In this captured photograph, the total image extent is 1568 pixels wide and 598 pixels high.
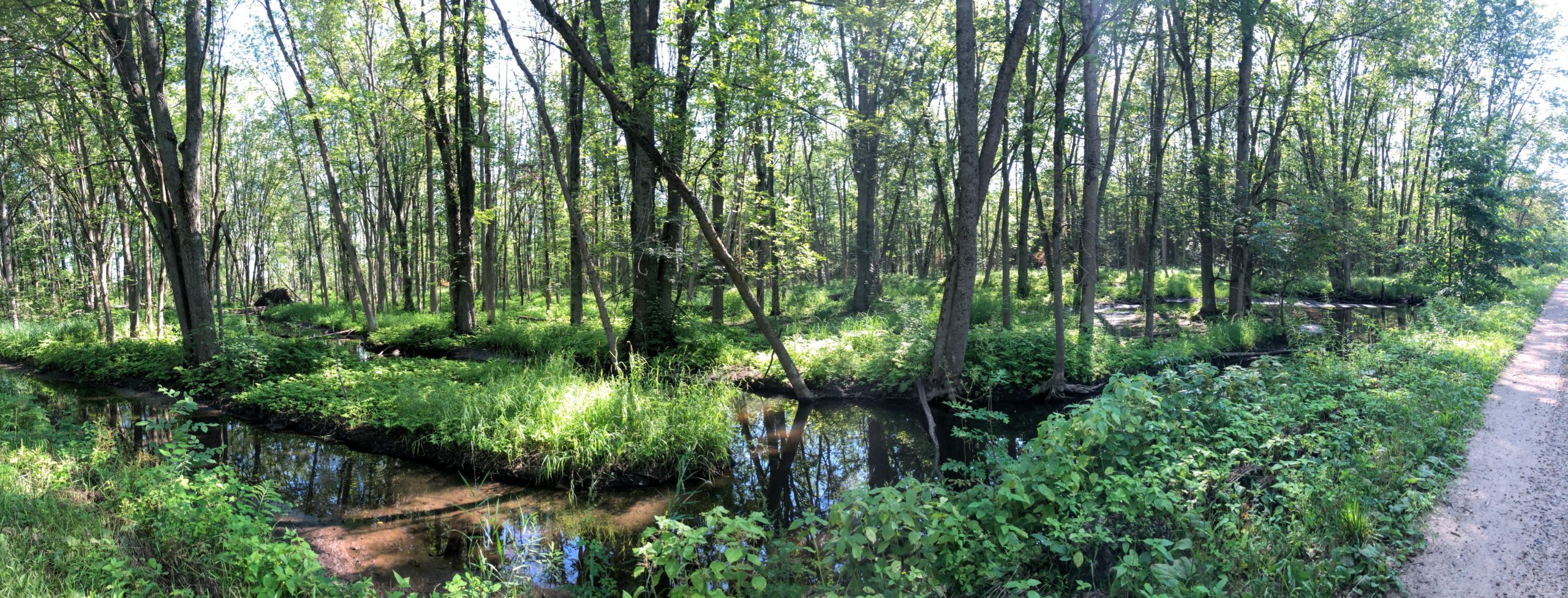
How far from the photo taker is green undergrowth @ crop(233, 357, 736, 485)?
24.0 feet

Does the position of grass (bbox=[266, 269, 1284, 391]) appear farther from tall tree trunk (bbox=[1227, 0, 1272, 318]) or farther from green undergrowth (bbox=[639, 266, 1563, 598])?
green undergrowth (bbox=[639, 266, 1563, 598])

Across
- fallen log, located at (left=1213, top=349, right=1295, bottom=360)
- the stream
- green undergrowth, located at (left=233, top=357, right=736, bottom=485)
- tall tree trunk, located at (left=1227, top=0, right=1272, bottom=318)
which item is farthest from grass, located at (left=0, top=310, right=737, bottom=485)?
tall tree trunk, located at (left=1227, top=0, right=1272, bottom=318)

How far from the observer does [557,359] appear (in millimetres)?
10250

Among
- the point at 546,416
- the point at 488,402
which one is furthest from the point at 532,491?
the point at 488,402

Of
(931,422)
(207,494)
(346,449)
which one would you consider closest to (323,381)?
(346,449)

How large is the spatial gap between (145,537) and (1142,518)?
21.6ft

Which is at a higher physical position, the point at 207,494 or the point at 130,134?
the point at 130,134

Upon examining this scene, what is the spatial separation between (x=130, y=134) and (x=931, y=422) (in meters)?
15.8

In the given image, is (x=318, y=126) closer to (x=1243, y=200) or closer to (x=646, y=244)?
(x=646, y=244)

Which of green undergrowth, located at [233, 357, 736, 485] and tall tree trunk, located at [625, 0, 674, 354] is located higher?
tall tree trunk, located at [625, 0, 674, 354]

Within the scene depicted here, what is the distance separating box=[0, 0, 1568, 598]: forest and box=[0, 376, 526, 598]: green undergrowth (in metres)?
0.04

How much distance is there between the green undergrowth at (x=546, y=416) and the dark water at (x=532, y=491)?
0.30 meters

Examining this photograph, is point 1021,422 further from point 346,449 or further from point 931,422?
point 346,449

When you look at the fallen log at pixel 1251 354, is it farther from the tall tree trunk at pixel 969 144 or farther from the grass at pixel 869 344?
the tall tree trunk at pixel 969 144
